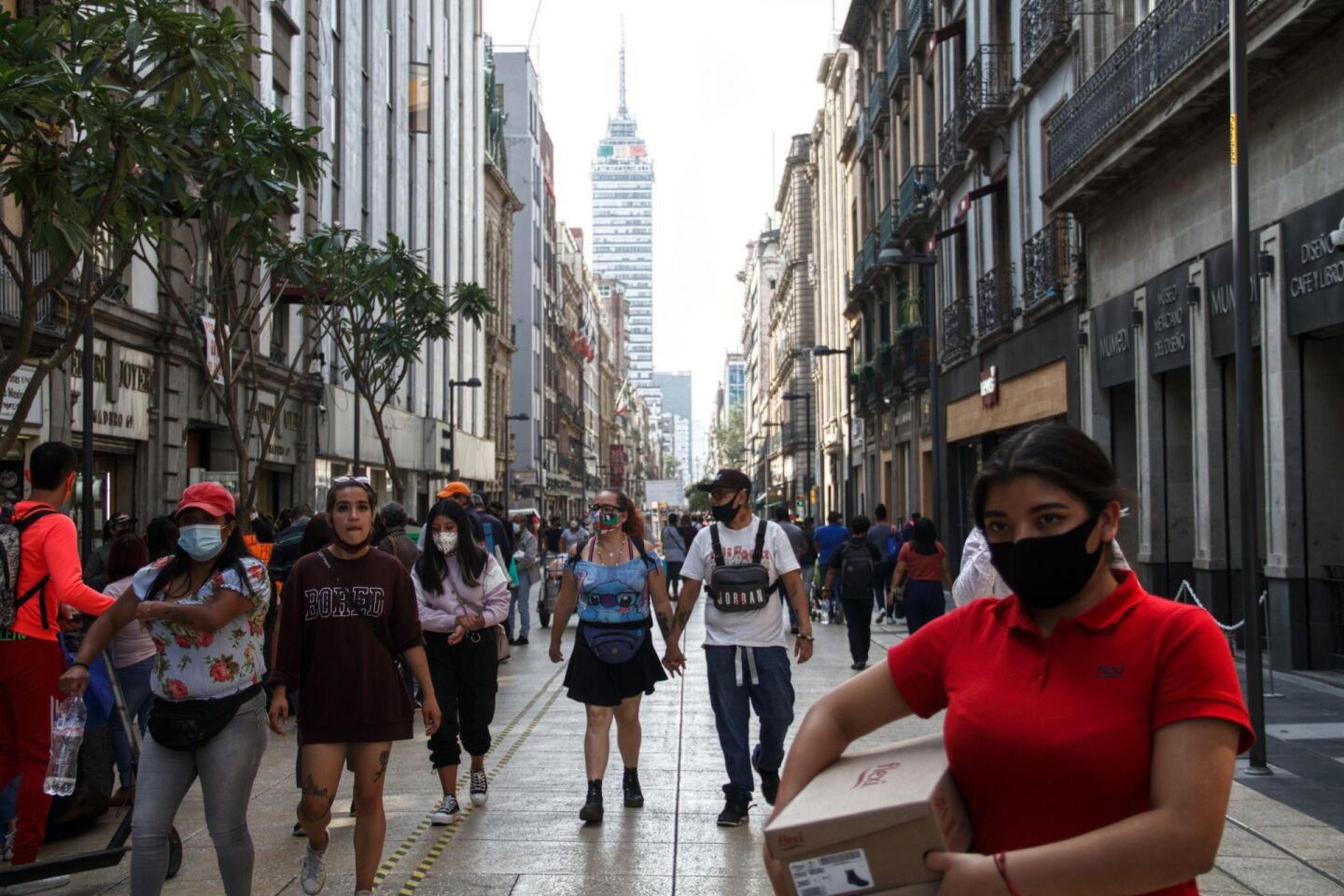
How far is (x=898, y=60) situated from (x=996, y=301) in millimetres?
12310

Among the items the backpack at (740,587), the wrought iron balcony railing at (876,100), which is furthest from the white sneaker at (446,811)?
the wrought iron balcony railing at (876,100)

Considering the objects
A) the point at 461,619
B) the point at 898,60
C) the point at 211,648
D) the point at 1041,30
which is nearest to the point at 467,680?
the point at 461,619

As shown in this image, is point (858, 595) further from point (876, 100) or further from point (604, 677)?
point (876, 100)

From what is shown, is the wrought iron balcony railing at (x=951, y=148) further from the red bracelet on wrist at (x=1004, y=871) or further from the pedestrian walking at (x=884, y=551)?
the red bracelet on wrist at (x=1004, y=871)

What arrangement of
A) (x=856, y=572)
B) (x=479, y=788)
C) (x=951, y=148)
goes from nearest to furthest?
(x=479, y=788)
(x=856, y=572)
(x=951, y=148)

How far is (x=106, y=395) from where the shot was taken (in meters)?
21.1

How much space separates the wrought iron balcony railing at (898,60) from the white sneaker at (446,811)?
96.9ft

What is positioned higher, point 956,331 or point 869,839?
point 956,331

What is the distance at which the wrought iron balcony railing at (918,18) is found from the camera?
32000 millimetres

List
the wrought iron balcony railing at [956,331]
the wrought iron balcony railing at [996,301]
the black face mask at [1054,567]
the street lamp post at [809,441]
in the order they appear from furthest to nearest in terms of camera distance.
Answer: the street lamp post at [809,441], the wrought iron balcony railing at [956,331], the wrought iron balcony railing at [996,301], the black face mask at [1054,567]

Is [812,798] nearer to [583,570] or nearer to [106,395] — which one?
[583,570]

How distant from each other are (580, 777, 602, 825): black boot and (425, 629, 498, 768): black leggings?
83 centimetres

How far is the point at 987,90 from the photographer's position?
85.9 ft

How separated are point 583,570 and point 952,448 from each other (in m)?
24.3
